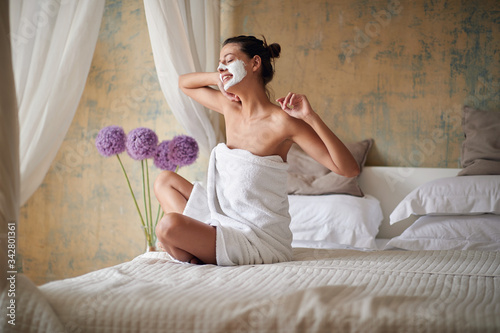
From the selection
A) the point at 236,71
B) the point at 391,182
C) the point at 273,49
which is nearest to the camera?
the point at 236,71

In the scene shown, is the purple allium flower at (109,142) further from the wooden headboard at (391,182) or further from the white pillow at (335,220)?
the wooden headboard at (391,182)

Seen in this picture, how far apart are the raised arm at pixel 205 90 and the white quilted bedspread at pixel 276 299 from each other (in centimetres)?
87

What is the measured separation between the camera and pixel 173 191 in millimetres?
2109

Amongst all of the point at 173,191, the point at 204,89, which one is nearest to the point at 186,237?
the point at 173,191

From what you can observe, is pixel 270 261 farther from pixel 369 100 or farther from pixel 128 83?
pixel 128 83

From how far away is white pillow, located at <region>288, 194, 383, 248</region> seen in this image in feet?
8.26

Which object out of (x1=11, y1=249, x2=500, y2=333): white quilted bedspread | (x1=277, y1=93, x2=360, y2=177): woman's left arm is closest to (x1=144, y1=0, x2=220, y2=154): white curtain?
(x1=277, y1=93, x2=360, y2=177): woman's left arm

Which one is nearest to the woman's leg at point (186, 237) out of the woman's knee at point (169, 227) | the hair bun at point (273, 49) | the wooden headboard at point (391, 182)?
the woman's knee at point (169, 227)

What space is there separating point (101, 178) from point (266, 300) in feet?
8.08

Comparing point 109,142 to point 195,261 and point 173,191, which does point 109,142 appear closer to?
Result: point 173,191

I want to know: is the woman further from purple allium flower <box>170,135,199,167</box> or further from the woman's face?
purple allium flower <box>170,135,199,167</box>

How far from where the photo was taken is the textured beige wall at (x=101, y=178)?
3.39m

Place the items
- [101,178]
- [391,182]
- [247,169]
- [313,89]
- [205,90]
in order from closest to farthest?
[247,169] → [205,90] → [391,182] → [313,89] → [101,178]

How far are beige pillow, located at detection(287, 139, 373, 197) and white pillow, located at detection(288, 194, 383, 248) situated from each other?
12 cm
